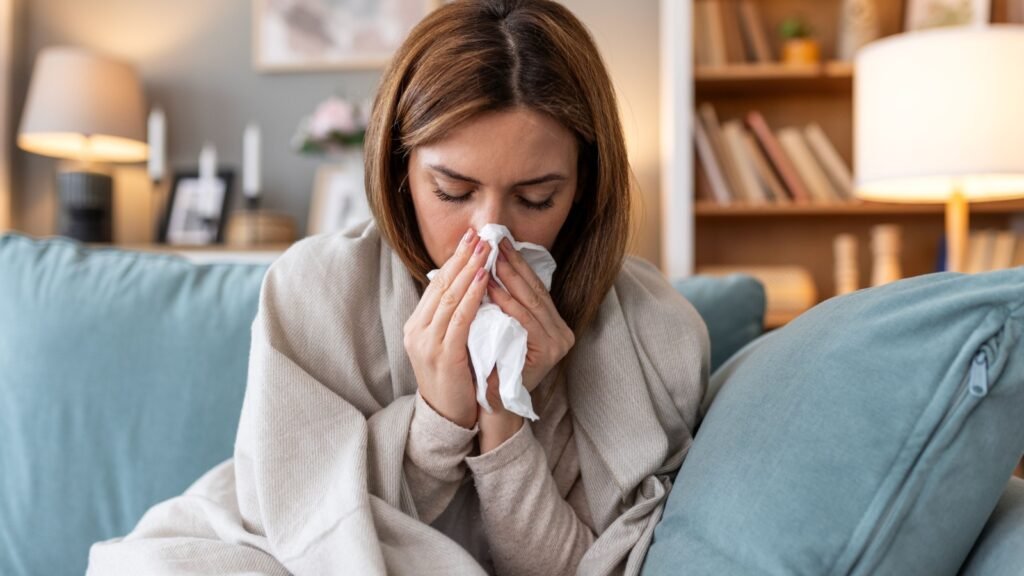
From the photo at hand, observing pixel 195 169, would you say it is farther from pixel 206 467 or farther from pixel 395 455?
pixel 395 455

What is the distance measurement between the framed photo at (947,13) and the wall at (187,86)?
5.75ft

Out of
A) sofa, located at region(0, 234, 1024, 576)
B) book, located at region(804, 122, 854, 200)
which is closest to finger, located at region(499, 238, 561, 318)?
sofa, located at region(0, 234, 1024, 576)

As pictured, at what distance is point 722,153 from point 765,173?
141 millimetres

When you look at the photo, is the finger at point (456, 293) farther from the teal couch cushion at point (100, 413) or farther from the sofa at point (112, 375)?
the teal couch cushion at point (100, 413)

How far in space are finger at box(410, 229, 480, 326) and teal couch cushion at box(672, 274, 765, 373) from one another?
52 cm

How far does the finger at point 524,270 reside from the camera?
919 mm

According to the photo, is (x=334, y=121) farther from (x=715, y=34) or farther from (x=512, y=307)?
(x=512, y=307)

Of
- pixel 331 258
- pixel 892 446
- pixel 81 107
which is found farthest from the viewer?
pixel 81 107

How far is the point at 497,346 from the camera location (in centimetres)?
89

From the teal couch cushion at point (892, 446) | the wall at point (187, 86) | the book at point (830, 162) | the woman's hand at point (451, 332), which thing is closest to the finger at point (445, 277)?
the woman's hand at point (451, 332)

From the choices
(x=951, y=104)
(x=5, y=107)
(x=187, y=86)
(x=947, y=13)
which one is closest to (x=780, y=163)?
(x=947, y=13)

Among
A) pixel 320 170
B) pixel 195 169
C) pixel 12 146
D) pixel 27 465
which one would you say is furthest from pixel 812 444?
pixel 12 146

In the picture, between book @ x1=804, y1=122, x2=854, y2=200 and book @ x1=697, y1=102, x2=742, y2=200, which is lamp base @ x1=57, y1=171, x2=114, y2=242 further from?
book @ x1=804, y1=122, x2=854, y2=200

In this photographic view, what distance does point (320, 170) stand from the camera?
120 inches
